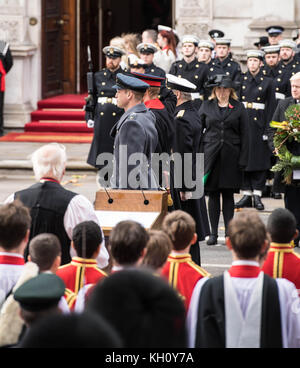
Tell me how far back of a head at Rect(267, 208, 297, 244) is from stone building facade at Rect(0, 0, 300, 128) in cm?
1162

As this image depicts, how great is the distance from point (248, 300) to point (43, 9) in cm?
1352

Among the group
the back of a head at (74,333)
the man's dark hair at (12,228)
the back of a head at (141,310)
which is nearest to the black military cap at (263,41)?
the man's dark hair at (12,228)

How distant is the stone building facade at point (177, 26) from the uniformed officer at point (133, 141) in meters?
9.60

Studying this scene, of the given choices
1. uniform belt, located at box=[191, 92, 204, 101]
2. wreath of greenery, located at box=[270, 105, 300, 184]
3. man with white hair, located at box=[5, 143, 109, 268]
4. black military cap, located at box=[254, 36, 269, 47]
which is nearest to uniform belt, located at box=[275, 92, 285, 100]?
uniform belt, located at box=[191, 92, 204, 101]

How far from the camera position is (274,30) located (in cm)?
1512

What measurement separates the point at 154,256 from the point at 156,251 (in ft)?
0.08

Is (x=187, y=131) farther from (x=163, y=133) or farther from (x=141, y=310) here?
(x=141, y=310)

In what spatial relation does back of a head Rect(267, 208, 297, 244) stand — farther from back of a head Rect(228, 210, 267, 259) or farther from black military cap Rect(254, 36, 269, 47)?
black military cap Rect(254, 36, 269, 47)

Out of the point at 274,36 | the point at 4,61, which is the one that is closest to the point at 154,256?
the point at 274,36

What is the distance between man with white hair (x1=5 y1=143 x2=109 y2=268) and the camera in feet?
17.8

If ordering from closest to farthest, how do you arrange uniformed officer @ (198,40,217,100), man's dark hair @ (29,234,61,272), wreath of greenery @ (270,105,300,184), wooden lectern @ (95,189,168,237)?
man's dark hair @ (29,234,61,272) < wooden lectern @ (95,189,168,237) < wreath of greenery @ (270,105,300,184) < uniformed officer @ (198,40,217,100)

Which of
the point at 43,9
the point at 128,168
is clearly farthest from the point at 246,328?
the point at 43,9

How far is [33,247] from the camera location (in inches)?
177

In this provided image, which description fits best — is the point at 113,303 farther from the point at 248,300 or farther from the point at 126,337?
the point at 248,300
